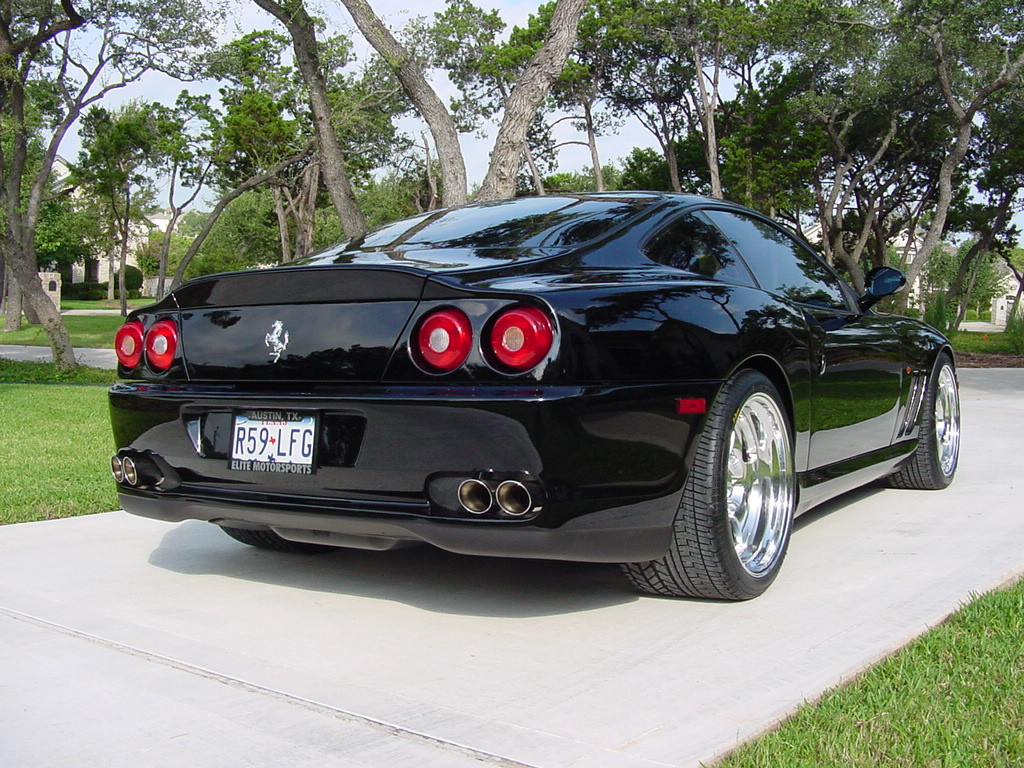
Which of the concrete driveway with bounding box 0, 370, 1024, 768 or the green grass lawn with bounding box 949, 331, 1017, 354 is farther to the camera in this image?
Answer: the green grass lawn with bounding box 949, 331, 1017, 354

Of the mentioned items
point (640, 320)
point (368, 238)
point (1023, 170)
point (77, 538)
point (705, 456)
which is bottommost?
point (77, 538)

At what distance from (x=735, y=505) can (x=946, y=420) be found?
2815 mm

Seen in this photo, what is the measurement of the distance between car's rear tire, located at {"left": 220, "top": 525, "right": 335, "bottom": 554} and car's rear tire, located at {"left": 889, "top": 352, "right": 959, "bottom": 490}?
10.1 feet

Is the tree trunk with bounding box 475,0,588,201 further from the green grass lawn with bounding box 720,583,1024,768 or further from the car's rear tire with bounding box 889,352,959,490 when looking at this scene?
the green grass lawn with bounding box 720,583,1024,768

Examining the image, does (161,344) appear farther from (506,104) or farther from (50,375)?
(50,375)

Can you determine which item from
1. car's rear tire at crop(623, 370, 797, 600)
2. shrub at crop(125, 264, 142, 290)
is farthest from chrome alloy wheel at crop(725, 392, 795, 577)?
shrub at crop(125, 264, 142, 290)

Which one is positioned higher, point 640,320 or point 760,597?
point 640,320

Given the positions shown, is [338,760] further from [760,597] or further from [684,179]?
[684,179]

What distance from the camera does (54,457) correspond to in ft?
23.5

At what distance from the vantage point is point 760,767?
2.24m

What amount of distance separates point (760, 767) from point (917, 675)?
75 cm

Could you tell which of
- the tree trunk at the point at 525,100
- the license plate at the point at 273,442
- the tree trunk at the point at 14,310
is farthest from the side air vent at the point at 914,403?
the tree trunk at the point at 14,310

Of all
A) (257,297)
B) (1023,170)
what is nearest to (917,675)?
(257,297)

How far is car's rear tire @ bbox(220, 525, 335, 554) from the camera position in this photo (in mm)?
4438
